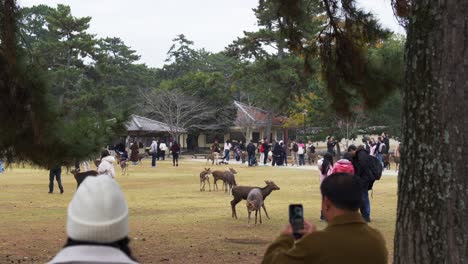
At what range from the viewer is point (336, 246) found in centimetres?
268

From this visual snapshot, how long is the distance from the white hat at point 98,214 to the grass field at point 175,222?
18.9 ft

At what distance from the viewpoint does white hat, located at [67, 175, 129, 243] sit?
1.83 m

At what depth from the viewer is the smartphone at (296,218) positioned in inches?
107

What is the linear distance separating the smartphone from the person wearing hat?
1016 millimetres

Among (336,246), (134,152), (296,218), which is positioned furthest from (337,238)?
(134,152)

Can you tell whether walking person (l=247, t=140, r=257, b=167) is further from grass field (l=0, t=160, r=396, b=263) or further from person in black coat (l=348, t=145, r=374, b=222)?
person in black coat (l=348, t=145, r=374, b=222)

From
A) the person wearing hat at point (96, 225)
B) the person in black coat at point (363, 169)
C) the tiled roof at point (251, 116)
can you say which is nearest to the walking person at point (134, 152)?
the tiled roof at point (251, 116)

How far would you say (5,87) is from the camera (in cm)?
629

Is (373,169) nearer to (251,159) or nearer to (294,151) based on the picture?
(251,159)

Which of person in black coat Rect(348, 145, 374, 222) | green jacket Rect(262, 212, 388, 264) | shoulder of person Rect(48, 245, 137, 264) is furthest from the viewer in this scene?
person in black coat Rect(348, 145, 374, 222)

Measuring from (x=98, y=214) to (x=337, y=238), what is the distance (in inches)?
48.5

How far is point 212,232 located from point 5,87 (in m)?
4.84

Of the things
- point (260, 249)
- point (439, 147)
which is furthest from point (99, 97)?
point (439, 147)

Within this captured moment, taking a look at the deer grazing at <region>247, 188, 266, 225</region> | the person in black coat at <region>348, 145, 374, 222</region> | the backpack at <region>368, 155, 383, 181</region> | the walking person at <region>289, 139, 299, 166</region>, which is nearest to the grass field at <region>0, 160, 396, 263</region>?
the deer grazing at <region>247, 188, 266, 225</region>
